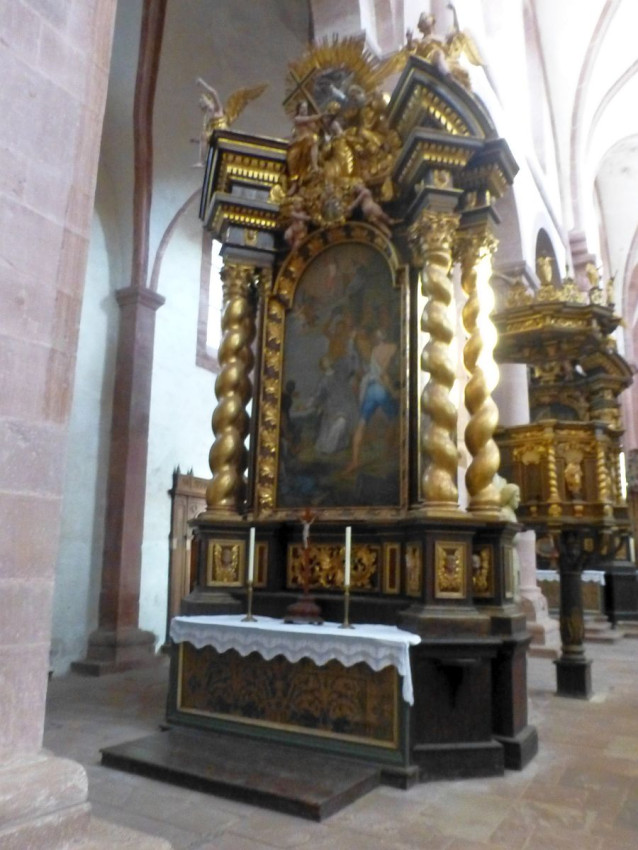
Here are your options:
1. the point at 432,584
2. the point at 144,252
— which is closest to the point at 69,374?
the point at 432,584

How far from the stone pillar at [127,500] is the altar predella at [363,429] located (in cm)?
336

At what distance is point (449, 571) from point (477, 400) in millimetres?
1203

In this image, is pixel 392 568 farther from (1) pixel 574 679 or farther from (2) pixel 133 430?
(2) pixel 133 430

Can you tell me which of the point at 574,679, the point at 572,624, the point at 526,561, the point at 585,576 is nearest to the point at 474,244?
the point at 572,624

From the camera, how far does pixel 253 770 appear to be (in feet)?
12.8

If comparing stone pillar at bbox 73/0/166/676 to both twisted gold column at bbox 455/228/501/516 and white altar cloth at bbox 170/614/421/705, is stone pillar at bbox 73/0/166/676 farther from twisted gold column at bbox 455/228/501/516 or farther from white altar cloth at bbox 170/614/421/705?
twisted gold column at bbox 455/228/501/516

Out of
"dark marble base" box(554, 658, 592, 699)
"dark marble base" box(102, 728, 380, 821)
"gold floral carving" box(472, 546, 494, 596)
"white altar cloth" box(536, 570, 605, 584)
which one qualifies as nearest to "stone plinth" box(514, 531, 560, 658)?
"dark marble base" box(554, 658, 592, 699)

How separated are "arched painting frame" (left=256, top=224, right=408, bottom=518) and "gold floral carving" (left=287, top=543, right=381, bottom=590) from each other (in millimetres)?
272

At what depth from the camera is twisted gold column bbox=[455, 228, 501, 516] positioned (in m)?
4.83

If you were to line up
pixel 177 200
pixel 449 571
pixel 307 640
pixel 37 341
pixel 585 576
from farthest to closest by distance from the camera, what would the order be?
pixel 585 576 → pixel 177 200 → pixel 449 571 → pixel 307 640 → pixel 37 341

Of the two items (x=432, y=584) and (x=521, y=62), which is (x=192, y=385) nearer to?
(x=432, y=584)

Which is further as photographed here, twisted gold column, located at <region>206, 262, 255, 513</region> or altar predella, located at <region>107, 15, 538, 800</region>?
twisted gold column, located at <region>206, 262, 255, 513</region>

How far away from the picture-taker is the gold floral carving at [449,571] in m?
4.44

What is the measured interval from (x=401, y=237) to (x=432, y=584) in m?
2.60
